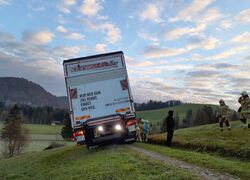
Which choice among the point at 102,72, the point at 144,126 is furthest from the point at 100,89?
the point at 144,126

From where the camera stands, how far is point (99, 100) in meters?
16.2

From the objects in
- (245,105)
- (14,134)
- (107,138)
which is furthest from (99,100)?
(14,134)

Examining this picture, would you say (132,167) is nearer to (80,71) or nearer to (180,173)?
(180,173)

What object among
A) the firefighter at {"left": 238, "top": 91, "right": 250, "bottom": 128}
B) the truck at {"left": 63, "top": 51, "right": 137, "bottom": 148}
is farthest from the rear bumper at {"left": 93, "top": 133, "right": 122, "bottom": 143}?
the firefighter at {"left": 238, "top": 91, "right": 250, "bottom": 128}

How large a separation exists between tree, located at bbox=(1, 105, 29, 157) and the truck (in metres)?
41.7

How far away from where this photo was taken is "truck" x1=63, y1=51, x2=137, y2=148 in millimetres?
15727

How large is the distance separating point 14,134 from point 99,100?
4257 cm

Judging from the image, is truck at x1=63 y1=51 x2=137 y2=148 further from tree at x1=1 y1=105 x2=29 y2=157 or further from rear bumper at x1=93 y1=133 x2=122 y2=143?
tree at x1=1 y1=105 x2=29 y2=157

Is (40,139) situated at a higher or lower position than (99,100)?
higher

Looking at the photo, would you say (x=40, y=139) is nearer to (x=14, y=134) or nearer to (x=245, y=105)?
(x=14, y=134)

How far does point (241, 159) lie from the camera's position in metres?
12.1

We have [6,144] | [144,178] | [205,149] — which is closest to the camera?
[144,178]

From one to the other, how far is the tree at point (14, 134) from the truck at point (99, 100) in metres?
41.7

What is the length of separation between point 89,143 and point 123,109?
2.84m
